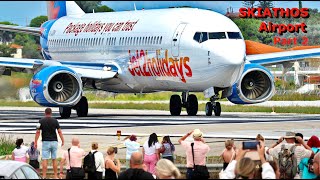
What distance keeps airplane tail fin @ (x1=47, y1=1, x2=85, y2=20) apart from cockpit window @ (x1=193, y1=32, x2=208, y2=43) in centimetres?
1483

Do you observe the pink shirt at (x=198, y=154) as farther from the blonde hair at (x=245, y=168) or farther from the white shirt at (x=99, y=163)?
the blonde hair at (x=245, y=168)

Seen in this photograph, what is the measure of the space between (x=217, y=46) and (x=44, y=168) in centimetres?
2066

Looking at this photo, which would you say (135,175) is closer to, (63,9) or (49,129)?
Result: (49,129)

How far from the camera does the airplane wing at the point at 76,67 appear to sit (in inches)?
2036

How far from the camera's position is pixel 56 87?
49.6 meters

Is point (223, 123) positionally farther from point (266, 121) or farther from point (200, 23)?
point (200, 23)

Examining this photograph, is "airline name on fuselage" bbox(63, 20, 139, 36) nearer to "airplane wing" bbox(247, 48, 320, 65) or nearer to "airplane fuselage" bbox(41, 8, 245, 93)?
"airplane fuselage" bbox(41, 8, 245, 93)

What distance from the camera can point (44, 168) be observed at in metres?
27.2

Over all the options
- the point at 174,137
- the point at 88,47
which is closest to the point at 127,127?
the point at 174,137

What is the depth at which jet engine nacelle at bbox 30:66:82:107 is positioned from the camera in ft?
159

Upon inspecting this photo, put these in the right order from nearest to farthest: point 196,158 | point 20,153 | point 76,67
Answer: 1. point 196,158
2. point 20,153
3. point 76,67

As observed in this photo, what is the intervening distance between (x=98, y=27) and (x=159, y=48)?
7.13m

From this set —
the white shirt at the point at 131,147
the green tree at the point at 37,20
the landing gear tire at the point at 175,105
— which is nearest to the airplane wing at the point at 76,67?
the landing gear tire at the point at 175,105

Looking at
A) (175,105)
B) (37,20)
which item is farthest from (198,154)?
(37,20)
